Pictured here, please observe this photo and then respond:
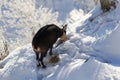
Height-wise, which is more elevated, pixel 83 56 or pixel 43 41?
pixel 43 41

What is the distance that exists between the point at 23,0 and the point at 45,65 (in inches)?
594

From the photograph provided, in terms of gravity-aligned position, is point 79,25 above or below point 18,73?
above

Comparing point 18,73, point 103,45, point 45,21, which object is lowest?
point 45,21

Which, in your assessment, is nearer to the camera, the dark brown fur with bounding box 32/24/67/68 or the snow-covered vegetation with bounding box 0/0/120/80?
the snow-covered vegetation with bounding box 0/0/120/80

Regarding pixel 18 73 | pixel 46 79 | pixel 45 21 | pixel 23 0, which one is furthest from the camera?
pixel 23 0

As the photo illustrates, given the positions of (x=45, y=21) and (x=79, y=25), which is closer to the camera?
(x=79, y=25)

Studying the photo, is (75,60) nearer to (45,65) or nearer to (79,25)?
(45,65)

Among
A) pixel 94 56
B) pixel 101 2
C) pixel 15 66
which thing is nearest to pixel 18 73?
pixel 15 66

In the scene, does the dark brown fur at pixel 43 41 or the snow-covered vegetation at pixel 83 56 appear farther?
the dark brown fur at pixel 43 41

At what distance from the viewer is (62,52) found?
28.4 feet

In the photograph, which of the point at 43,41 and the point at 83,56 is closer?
the point at 83,56

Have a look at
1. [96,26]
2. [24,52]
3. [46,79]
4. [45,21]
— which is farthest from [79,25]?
[45,21]

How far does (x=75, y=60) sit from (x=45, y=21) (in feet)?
41.9

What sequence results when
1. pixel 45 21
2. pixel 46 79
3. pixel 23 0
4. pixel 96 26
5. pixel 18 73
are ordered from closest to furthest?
pixel 46 79, pixel 18 73, pixel 96 26, pixel 45 21, pixel 23 0
